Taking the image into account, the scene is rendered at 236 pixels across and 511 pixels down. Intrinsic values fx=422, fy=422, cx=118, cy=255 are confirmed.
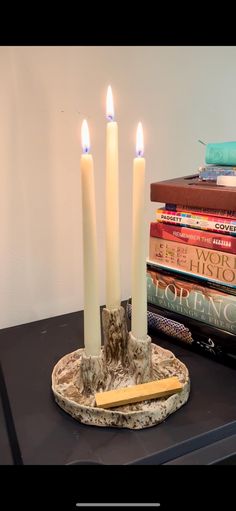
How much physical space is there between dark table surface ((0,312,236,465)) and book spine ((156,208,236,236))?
18 cm

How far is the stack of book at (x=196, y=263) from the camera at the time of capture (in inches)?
21.6

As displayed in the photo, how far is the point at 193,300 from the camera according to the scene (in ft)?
1.90

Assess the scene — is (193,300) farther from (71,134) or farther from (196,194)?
(71,134)

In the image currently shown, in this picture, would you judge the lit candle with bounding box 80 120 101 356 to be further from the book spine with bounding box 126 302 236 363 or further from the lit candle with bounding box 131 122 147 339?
the book spine with bounding box 126 302 236 363

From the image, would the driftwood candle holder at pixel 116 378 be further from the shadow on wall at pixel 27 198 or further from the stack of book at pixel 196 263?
the shadow on wall at pixel 27 198

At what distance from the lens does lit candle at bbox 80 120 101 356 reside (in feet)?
1.36

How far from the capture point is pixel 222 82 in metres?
0.80

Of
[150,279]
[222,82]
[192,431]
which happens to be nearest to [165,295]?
[150,279]

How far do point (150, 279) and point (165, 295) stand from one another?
0.11ft

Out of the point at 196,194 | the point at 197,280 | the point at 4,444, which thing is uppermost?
the point at 196,194

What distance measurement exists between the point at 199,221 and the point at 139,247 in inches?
6.1

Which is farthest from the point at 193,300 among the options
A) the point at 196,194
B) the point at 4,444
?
the point at 4,444

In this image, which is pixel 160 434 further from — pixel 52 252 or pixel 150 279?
pixel 52 252

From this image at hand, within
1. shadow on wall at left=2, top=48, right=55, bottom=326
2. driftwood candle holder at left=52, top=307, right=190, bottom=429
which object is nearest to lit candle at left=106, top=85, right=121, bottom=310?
driftwood candle holder at left=52, top=307, right=190, bottom=429
